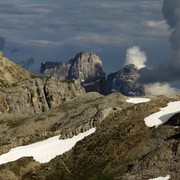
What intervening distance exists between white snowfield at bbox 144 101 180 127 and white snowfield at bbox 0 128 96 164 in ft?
41.8

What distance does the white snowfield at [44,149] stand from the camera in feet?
333

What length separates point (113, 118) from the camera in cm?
10894

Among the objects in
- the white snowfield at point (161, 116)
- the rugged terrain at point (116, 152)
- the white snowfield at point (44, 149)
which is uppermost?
the white snowfield at point (161, 116)

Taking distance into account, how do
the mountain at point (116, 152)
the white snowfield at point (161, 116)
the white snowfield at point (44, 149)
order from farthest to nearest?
the white snowfield at point (44, 149), the white snowfield at point (161, 116), the mountain at point (116, 152)

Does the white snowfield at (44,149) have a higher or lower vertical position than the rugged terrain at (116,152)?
lower

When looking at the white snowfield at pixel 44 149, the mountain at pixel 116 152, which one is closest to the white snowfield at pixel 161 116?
the mountain at pixel 116 152

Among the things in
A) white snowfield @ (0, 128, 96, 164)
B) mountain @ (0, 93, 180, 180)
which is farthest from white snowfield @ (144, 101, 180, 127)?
white snowfield @ (0, 128, 96, 164)

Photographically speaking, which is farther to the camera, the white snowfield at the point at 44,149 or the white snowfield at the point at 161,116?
the white snowfield at the point at 44,149

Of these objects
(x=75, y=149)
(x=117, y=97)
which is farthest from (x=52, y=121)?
(x=75, y=149)

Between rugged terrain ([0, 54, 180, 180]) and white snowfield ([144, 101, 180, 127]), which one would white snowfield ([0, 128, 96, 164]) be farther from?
white snowfield ([144, 101, 180, 127])

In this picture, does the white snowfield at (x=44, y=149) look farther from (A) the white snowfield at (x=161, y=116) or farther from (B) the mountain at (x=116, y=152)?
(A) the white snowfield at (x=161, y=116)

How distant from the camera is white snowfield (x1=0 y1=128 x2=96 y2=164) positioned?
333ft

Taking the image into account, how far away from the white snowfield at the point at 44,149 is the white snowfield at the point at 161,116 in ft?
41.8

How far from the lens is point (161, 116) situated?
337ft
